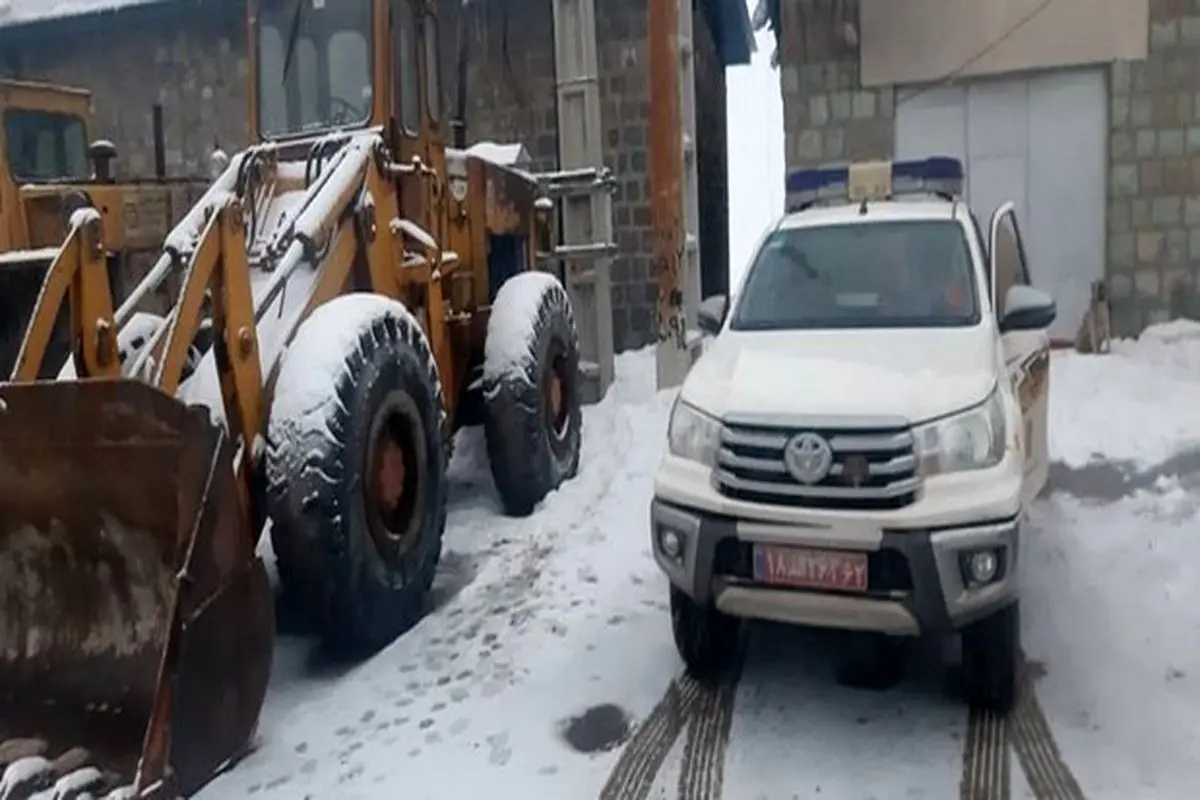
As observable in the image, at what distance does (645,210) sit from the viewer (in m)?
14.0

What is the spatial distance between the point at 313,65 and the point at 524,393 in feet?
7.26

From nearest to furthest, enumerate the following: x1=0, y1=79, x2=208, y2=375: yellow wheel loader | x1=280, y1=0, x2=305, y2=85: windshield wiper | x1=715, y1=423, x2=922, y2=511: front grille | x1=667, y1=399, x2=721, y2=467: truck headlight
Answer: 1. x1=715, y1=423, x2=922, y2=511: front grille
2. x1=667, y1=399, x2=721, y2=467: truck headlight
3. x1=280, y1=0, x2=305, y2=85: windshield wiper
4. x1=0, y1=79, x2=208, y2=375: yellow wheel loader

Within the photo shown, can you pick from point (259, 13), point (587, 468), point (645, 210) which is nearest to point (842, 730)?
point (587, 468)

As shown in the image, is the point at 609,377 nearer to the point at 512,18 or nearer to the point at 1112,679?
the point at 512,18

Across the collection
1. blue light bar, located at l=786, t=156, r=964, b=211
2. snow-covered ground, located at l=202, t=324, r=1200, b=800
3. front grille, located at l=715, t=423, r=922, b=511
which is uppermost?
blue light bar, located at l=786, t=156, r=964, b=211

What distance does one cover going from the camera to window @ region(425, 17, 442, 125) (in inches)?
271

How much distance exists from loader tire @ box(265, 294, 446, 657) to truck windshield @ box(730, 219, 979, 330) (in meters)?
1.57

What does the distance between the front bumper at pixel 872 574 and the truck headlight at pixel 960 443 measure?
0.77 feet

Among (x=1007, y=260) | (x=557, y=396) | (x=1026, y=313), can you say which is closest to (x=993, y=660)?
(x=1026, y=313)

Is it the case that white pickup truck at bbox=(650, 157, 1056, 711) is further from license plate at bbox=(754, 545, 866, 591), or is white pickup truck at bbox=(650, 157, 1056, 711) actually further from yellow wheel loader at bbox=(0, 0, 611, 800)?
yellow wheel loader at bbox=(0, 0, 611, 800)

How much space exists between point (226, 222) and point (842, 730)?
10.1 feet

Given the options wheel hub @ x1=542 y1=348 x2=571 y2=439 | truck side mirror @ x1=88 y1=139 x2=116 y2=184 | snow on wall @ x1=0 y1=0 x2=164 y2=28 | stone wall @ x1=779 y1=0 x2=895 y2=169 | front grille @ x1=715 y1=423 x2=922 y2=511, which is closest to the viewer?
front grille @ x1=715 y1=423 x2=922 y2=511

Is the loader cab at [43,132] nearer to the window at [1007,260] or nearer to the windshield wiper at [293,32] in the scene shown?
the windshield wiper at [293,32]

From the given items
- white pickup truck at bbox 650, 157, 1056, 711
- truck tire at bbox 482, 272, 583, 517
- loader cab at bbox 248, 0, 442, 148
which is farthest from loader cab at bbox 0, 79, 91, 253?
white pickup truck at bbox 650, 157, 1056, 711
